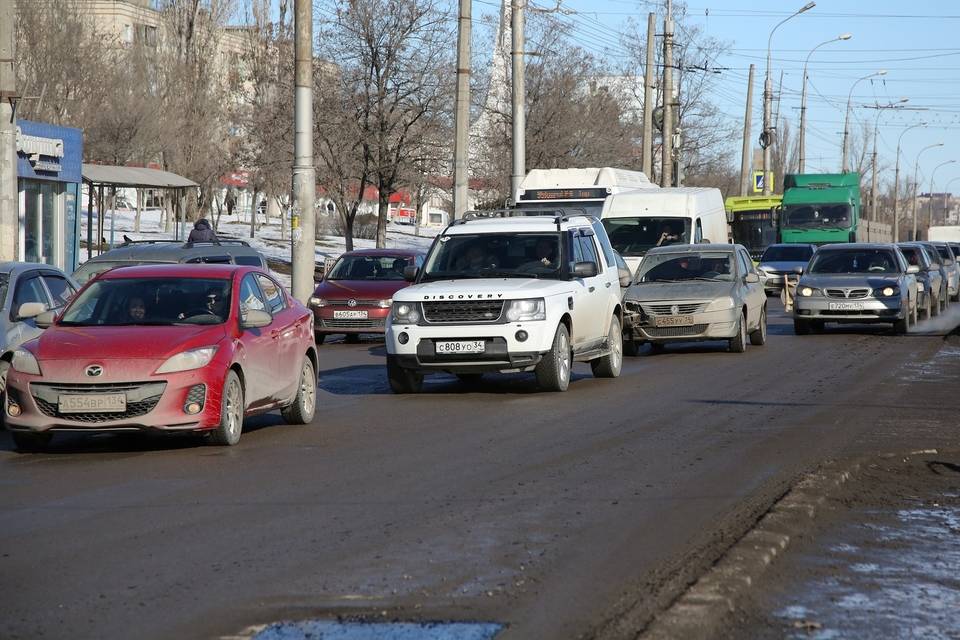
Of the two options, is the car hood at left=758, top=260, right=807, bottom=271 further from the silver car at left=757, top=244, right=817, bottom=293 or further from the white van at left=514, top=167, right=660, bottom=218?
the white van at left=514, top=167, right=660, bottom=218

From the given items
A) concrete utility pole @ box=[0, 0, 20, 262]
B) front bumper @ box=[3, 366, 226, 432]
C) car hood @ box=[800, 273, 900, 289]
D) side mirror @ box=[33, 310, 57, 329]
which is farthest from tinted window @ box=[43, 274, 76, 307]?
car hood @ box=[800, 273, 900, 289]

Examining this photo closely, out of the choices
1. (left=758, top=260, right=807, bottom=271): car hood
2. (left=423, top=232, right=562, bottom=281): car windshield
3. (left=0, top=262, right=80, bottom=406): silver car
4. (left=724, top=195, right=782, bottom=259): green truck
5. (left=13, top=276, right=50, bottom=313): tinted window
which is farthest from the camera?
(left=724, top=195, right=782, bottom=259): green truck

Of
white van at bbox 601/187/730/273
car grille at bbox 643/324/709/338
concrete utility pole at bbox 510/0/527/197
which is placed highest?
concrete utility pole at bbox 510/0/527/197

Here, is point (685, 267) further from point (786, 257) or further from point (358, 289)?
point (786, 257)

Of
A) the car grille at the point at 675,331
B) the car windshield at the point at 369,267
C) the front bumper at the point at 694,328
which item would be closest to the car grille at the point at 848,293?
the front bumper at the point at 694,328

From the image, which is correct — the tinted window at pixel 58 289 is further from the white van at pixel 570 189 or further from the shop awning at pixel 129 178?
the shop awning at pixel 129 178

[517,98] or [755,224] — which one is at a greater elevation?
[517,98]

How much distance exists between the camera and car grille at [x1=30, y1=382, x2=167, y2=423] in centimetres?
1117

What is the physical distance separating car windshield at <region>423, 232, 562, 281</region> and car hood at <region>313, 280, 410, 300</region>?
7.67 meters

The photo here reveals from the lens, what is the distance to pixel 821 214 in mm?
50188

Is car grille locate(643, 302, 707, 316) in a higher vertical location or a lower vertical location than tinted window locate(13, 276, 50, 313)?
lower

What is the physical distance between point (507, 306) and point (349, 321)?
31.5 ft

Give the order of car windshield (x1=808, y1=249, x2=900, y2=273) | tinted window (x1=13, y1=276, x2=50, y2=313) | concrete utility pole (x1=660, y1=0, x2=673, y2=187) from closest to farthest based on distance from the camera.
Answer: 1. tinted window (x1=13, y1=276, x2=50, y2=313)
2. car windshield (x1=808, y1=249, x2=900, y2=273)
3. concrete utility pole (x1=660, y1=0, x2=673, y2=187)

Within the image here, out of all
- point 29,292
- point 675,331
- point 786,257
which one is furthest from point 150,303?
point 786,257
